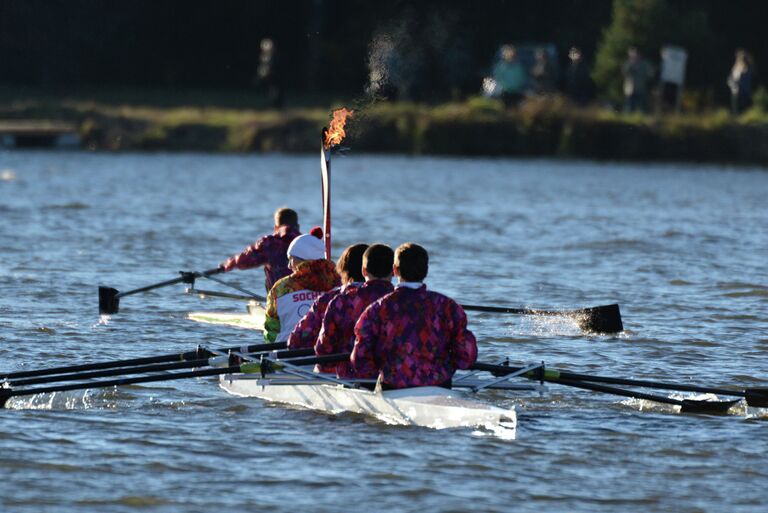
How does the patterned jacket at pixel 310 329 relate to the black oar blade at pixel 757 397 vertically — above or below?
above

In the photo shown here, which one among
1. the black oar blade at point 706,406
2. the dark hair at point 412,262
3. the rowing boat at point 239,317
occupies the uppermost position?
the dark hair at point 412,262

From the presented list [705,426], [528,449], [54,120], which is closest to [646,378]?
[705,426]

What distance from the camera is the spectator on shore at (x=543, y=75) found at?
4281 centimetres

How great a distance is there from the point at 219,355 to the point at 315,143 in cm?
3265

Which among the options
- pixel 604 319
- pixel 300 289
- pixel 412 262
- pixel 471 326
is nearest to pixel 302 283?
pixel 300 289

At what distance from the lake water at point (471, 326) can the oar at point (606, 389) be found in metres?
0.10

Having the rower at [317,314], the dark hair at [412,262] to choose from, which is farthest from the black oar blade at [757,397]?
the rower at [317,314]

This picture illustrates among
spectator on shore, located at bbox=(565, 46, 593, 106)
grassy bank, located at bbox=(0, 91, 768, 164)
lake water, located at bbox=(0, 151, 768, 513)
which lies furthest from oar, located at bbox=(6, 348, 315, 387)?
spectator on shore, located at bbox=(565, 46, 593, 106)

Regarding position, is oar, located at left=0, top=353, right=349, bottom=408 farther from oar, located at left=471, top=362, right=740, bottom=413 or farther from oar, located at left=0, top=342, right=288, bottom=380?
oar, located at left=471, top=362, right=740, bottom=413

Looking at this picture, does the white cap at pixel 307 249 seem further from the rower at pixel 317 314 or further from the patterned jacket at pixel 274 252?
the patterned jacket at pixel 274 252

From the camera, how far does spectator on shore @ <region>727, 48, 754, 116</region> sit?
42.5m

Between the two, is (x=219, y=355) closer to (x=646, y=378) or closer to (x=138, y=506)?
(x=138, y=506)

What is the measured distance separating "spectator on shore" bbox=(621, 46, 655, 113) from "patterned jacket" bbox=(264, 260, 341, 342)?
1186 inches

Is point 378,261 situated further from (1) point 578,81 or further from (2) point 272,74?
(2) point 272,74
